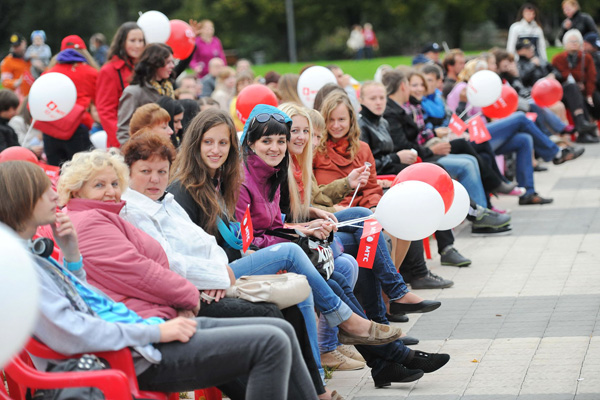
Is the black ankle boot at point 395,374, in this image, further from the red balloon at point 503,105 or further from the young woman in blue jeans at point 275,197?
the red balloon at point 503,105

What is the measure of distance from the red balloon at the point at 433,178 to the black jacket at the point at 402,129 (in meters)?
2.58

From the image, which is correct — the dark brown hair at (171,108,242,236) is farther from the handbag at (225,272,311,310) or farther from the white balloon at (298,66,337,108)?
the white balloon at (298,66,337,108)

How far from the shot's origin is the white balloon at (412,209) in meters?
5.28

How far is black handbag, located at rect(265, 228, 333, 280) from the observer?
16.6 ft

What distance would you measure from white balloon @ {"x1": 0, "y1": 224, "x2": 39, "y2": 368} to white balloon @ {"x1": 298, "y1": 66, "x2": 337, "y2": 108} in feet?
21.5

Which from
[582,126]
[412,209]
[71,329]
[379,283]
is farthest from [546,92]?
[71,329]

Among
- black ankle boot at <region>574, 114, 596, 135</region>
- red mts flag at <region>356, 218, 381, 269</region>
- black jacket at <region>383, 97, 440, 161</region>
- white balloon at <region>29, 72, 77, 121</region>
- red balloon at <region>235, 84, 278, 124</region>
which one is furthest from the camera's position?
black ankle boot at <region>574, 114, 596, 135</region>

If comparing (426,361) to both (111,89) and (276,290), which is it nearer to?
(276,290)

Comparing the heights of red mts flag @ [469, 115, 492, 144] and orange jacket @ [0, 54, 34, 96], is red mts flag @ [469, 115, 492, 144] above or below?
below

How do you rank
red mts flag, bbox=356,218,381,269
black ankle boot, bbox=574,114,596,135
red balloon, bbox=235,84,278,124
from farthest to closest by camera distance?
1. black ankle boot, bbox=574,114,596,135
2. red balloon, bbox=235,84,278,124
3. red mts flag, bbox=356,218,381,269

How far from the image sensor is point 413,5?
181ft

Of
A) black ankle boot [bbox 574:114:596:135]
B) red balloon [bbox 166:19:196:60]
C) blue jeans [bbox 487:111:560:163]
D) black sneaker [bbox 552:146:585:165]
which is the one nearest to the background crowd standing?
red balloon [bbox 166:19:196:60]

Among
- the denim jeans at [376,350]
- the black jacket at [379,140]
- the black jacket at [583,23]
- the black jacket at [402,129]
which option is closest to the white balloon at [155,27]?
the black jacket at [402,129]

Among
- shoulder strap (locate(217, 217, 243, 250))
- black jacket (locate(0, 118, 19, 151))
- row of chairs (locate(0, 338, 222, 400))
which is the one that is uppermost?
black jacket (locate(0, 118, 19, 151))
